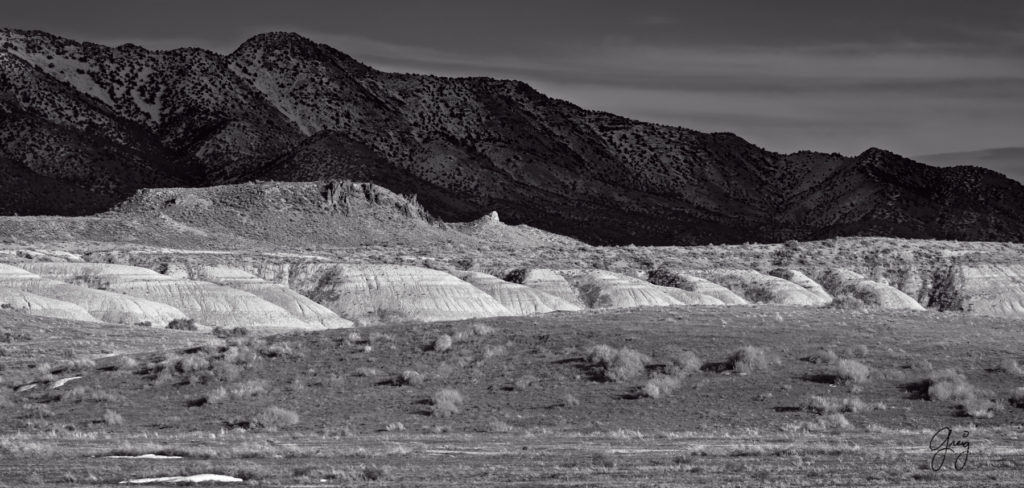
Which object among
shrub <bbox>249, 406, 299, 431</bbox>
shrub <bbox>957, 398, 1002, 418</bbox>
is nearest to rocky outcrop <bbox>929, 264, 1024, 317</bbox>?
shrub <bbox>957, 398, 1002, 418</bbox>

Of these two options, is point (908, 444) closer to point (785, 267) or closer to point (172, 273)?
point (172, 273)

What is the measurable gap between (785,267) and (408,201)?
165 feet

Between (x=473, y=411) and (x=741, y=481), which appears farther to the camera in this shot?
(x=473, y=411)

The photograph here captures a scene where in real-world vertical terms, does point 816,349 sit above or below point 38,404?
above

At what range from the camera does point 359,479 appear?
2466 centimetres

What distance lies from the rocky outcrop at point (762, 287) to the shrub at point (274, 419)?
62.0 m

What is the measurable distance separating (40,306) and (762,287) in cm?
5491

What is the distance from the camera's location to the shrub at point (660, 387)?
39188 millimetres

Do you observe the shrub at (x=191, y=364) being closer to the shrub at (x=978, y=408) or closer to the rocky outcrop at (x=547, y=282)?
the shrub at (x=978, y=408)

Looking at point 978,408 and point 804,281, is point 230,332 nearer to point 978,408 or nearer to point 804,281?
point 978,408

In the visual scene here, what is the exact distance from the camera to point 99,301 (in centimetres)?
7225

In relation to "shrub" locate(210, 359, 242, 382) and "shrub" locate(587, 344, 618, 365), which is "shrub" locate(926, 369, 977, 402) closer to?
"shrub" locate(587, 344, 618, 365)

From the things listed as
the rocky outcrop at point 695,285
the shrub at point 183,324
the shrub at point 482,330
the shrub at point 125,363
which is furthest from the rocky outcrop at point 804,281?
the shrub at point 125,363

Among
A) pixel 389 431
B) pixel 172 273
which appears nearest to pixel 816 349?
pixel 389 431
